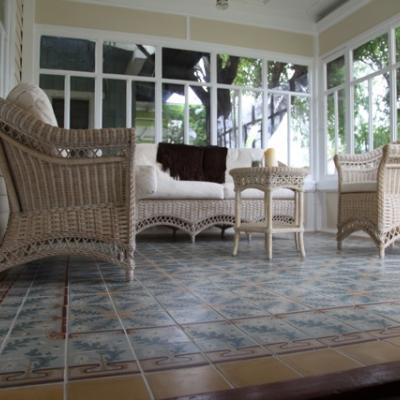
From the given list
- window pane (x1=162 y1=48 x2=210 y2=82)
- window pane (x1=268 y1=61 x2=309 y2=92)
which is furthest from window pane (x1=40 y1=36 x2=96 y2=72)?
window pane (x1=268 y1=61 x2=309 y2=92)

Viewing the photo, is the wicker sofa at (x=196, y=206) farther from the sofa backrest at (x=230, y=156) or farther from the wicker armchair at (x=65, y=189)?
the wicker armchair at (x=65, y=189)

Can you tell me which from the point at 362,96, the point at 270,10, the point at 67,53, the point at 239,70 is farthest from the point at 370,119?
the point at 67,53

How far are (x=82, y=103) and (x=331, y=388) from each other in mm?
4583

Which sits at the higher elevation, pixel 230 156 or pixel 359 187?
pixel 230 156

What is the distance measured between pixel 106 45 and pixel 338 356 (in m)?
4.77

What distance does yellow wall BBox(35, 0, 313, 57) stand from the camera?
15.2 ft

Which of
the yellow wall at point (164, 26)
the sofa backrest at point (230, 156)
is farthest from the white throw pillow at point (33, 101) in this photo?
the yellow wall at point (164, 26)

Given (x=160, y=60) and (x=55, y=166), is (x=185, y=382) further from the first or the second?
(x=160, y=60)

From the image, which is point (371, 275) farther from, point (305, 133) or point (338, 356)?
point (305, 133)

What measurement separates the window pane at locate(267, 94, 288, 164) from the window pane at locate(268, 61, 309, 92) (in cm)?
17

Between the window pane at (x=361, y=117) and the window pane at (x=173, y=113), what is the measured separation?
216cm

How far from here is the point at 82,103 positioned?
474cm

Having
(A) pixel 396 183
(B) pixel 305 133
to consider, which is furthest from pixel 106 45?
(A) pixel 396 183

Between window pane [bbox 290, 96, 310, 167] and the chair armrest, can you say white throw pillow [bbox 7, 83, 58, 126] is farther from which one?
window pane [bbox 290, 96, 310, 167]
